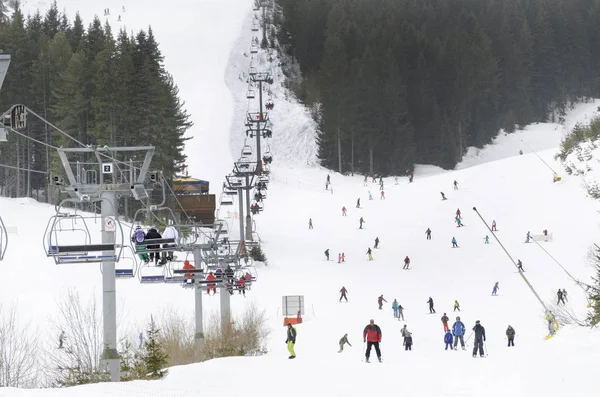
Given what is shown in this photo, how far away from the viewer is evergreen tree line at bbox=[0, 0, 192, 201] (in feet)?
193

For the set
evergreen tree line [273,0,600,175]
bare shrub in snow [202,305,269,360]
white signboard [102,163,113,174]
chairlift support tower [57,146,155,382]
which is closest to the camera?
chairlift support tower [57,146,155,382]

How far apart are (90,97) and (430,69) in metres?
51.4

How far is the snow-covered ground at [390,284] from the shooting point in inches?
623

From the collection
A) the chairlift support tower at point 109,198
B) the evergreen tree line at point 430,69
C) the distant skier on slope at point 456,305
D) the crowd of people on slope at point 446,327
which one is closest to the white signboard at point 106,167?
the chairlift support tower at point 109,198

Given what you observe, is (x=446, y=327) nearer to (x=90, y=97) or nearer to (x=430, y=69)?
(x=90, y=97)

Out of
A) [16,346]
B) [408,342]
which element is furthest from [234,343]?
[16,346]

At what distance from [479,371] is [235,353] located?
962 centimetres

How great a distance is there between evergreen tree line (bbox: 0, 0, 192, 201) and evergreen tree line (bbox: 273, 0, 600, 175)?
95.5ft

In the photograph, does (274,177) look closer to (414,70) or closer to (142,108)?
(142,108)

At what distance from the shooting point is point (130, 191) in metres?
17.6

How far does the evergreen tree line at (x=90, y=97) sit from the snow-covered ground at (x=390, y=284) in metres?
8.14

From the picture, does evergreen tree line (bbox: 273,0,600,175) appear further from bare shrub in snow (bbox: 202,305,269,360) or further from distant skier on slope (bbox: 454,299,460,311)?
bare shrub in snow (bbox: 202,305,269,360)

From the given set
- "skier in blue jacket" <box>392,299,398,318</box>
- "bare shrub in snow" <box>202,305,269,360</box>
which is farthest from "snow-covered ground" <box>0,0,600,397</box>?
"bare shrub in snow" <box>202,305,269,360</box>

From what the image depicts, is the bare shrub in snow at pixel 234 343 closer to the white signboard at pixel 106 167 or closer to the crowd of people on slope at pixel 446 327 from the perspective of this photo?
the crowd of people on slope at pixel 446 327
